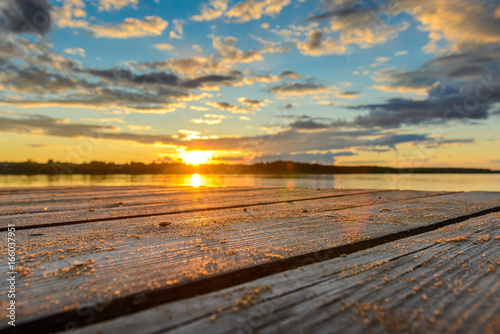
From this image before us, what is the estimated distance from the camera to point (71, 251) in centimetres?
176

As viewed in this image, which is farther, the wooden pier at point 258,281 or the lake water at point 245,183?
the lake water at point 245,183

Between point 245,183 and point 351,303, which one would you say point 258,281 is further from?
point 245,183

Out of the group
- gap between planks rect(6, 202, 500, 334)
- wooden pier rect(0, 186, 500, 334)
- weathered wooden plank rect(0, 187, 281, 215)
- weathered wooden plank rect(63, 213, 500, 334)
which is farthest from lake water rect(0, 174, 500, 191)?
weathered wooden plank rect(63, 213, 500, 334)

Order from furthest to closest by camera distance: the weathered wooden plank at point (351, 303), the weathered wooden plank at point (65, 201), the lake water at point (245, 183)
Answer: the lake water at point (245, 183)
the weathered wooden plank at point (65, 201)
the weathered wooden plank at point (351, 303)

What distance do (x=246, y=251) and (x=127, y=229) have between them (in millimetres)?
1208

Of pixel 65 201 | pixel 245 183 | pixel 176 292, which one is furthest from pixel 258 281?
pixel 245 183

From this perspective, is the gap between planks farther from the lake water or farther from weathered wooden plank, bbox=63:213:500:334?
the lake water

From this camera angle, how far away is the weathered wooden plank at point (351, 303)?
93 cm

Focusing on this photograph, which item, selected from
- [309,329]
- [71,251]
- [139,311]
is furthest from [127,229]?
[309,329]

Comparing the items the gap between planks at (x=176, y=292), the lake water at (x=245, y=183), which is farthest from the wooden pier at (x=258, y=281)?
the lake water at (x=245, y=183)

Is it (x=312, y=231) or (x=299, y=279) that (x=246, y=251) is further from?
(x=312, y=231)

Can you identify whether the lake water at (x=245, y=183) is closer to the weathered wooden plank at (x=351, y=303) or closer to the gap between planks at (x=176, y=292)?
the gap between planks at (x=176, y=292)

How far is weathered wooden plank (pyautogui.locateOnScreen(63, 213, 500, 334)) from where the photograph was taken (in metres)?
0.93

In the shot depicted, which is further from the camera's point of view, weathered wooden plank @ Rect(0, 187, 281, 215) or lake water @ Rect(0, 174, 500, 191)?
lake water @ Rect(0, 174, 500, 191)
